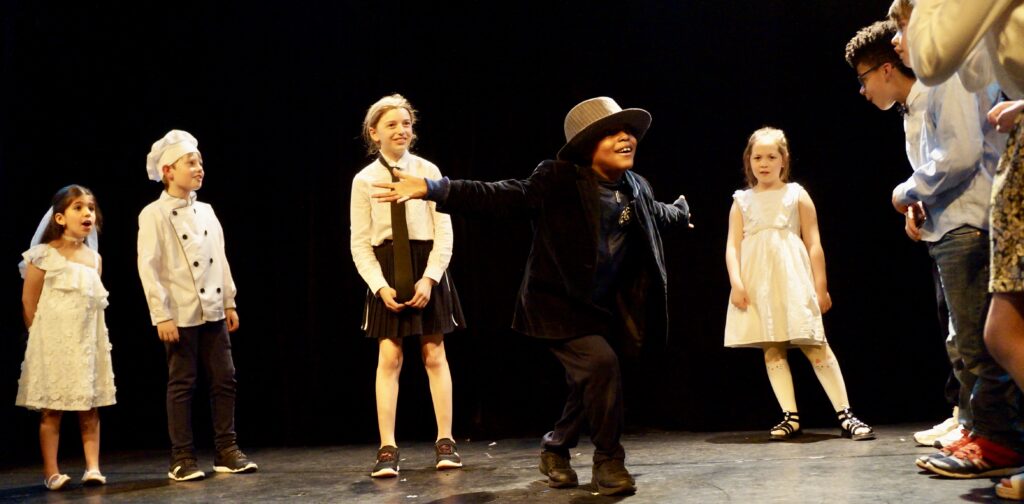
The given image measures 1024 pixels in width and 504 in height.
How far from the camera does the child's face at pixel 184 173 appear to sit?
391 cm

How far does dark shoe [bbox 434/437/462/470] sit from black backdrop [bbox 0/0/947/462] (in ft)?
3.56

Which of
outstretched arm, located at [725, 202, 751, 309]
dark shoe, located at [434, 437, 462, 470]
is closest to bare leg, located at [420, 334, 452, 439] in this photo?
dark shoe, located at [434, 437, 462, 470]

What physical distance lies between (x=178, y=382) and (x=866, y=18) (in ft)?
12.0

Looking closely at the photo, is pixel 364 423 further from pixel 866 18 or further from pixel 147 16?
pixel 866 18

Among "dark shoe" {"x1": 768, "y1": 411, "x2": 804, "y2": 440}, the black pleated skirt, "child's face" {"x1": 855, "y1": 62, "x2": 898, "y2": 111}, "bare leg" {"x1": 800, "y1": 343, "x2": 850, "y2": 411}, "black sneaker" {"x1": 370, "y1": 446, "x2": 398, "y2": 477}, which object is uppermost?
"child's face" {"x1": 855, "y1": 62, "x2": 898, "y2": 111}

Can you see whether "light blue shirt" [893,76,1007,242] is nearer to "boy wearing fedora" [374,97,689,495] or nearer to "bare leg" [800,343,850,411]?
"boy wearing fedora" [374,97,689,495]

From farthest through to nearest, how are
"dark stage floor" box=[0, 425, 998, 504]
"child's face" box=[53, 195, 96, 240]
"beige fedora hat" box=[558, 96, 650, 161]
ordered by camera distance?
"child's face" box=[53, 195, 96, 240] → "beige fedora hat" box=[558, 96, 650, 161] → "dark stage floor" box=[0, 425, 998, 504]

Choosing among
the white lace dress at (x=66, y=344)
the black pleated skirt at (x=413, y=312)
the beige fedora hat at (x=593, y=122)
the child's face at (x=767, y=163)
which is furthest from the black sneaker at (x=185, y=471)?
the child's face at (x=767, y=163)

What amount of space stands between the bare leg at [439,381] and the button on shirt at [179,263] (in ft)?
3.00

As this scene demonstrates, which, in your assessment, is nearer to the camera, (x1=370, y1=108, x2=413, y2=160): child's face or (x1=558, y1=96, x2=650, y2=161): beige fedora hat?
(x1=558, y1=96, x2=650, y2=161): beige fedora hat

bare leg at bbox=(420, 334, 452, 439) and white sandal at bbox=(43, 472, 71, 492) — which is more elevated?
bare leg at bbox=(420, 334, 452, 439)

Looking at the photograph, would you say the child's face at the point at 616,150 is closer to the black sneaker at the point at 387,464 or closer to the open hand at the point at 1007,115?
the open hand at the point at 1007,115

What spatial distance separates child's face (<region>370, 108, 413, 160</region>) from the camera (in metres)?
3.70

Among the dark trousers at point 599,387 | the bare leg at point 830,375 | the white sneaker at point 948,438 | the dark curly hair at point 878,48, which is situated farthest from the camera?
the bare leg at point 830,375
